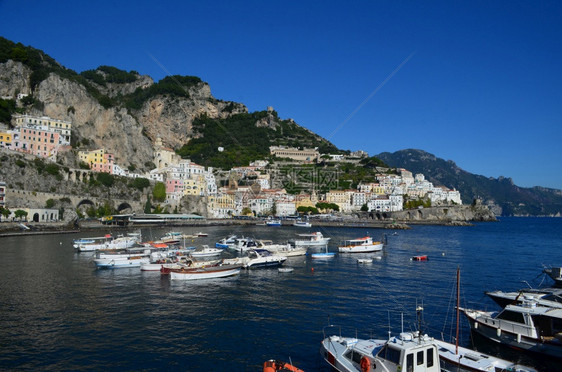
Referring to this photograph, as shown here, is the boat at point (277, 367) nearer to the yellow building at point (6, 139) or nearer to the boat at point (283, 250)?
the boat at point (283, 250)

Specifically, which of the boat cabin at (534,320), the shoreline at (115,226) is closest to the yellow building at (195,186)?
the shoreline at (115,226)

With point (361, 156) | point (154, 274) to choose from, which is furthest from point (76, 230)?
point (361, 156)

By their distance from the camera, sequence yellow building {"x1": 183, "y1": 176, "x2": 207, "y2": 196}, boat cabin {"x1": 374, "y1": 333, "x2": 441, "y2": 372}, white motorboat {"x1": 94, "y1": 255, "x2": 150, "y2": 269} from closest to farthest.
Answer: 1. boat cabin {"x1": 374, "y1": 333, "x2": 441, "y2": 372}
2. white motorboat {"x1": 94, "y1": 255, "x2": 150, "y2": 269}
3. yellow building {"x1": 183, "y1": 176, "x2": 207, "y2": 196}

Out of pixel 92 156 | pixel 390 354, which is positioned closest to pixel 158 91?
pixel 92 156

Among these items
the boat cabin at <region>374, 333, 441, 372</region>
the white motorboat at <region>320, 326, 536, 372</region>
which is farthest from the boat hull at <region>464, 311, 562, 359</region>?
the boat cabin at <region>374, 333, 441, 372</region>

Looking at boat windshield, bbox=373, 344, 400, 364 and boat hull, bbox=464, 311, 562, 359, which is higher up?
boat windshield, bbox=373, 344, 400, 364

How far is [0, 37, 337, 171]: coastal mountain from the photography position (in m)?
71.6

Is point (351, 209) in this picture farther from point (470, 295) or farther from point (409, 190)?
point (470, 295)

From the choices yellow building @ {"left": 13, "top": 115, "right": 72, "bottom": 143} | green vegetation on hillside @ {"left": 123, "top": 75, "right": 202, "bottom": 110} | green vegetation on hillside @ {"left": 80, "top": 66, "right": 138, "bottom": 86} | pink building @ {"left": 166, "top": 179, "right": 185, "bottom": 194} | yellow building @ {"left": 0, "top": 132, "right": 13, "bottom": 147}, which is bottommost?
pink building @ {"left": 166, "top": 179, "right": 185, "bottom": 194}

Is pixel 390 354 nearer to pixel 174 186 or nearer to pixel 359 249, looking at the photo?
pixel 359 249

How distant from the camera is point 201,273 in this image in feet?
76.7

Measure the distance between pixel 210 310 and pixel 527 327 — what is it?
1186cm

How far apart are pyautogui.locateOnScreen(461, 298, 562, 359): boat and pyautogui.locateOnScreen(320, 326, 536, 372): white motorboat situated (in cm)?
284

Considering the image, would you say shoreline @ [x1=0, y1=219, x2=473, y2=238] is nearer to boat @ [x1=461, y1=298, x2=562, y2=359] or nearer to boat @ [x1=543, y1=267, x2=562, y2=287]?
boat @ [x1=543, y1=267, x2=562, y2=287]
